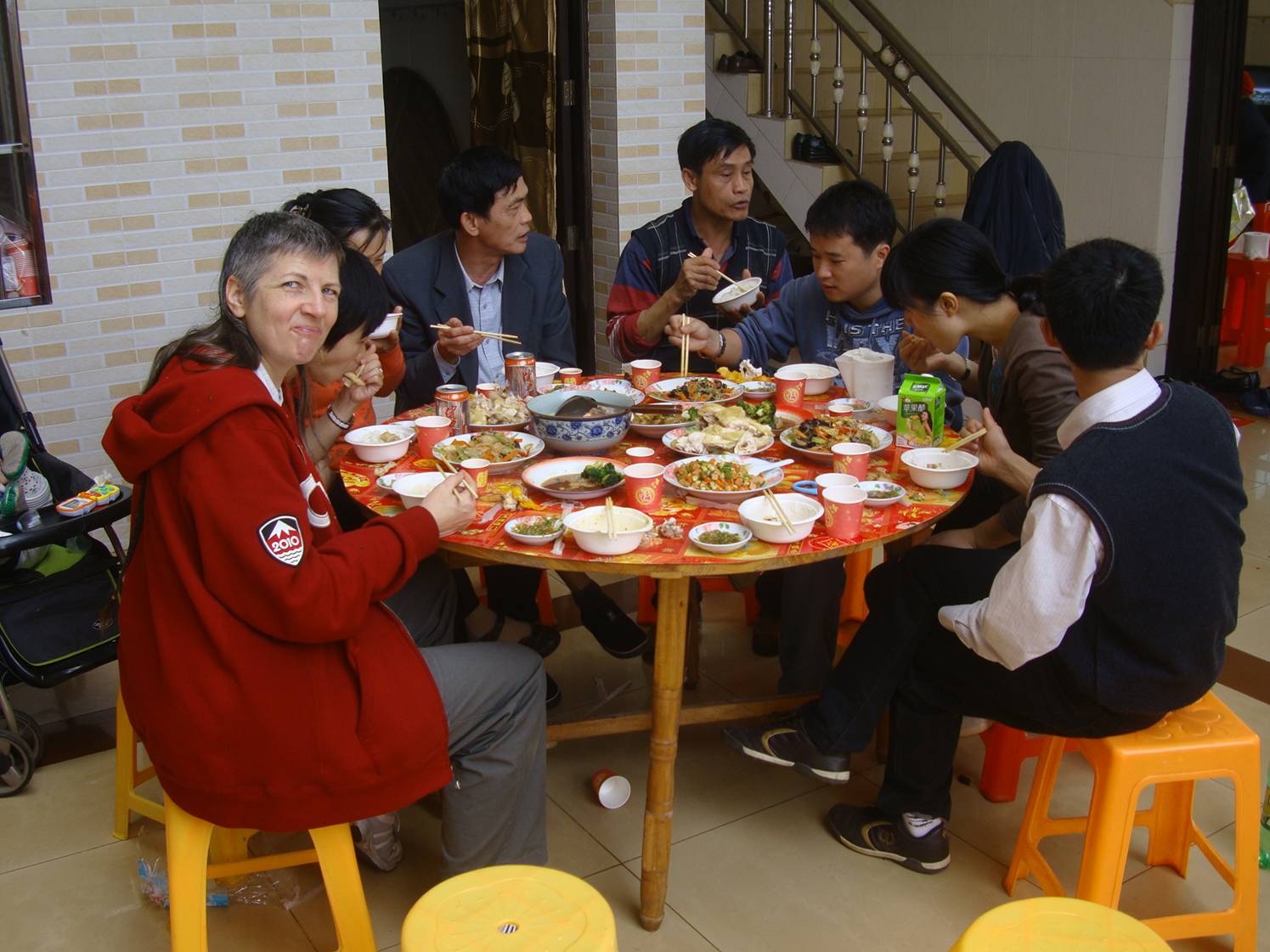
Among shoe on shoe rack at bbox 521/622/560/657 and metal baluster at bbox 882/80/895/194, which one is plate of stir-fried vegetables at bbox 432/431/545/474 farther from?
metal baluster at bbox 882/80/895/194

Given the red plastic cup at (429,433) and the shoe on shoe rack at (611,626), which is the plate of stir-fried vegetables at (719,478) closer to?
the red plastic cup at (429,433)

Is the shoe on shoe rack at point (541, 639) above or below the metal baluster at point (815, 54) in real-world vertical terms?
below

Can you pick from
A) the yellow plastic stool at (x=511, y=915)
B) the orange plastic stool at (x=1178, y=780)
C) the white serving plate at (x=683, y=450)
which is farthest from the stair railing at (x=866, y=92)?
the yellow plastic stool at (x=511, y=915)

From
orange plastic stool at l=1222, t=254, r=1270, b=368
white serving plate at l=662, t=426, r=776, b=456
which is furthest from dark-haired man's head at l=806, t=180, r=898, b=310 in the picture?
orange plastic stool at l=1222, t=254, r=1270, b=368

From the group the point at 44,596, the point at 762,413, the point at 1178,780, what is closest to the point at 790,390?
the point at 762,413

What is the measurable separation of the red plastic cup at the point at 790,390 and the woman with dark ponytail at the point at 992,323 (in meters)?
0.31

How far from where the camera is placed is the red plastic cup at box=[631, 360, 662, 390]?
3.26 meters

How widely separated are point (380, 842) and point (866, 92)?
5455 mm

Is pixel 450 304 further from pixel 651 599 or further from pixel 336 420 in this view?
pixel 651 599

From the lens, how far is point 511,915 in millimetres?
1728

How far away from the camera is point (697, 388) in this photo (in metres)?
3.17

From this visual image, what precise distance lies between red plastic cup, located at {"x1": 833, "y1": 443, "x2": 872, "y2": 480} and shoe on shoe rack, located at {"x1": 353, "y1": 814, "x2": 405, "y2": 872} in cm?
123

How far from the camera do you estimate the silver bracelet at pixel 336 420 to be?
9.39 feet

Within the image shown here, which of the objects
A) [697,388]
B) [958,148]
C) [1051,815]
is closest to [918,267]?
[697,388]
